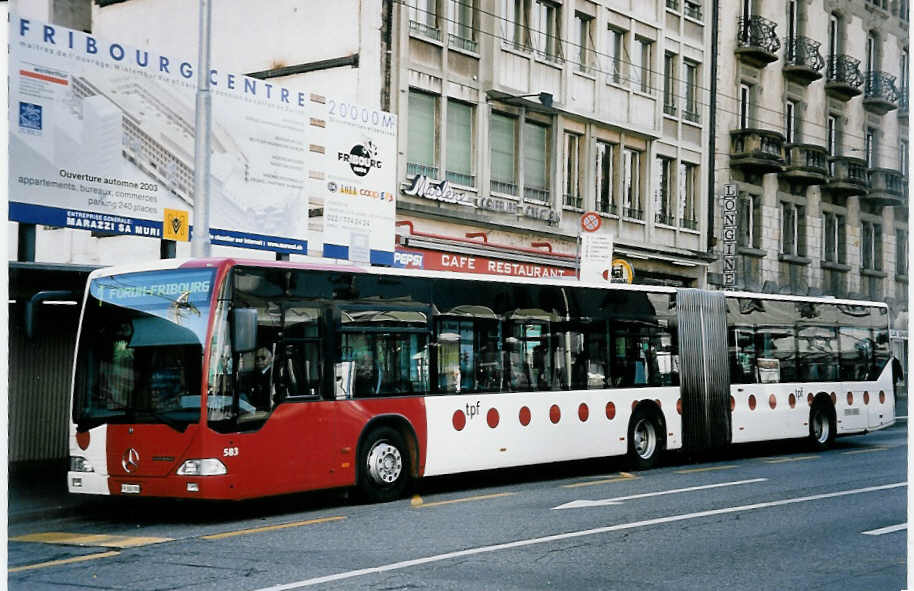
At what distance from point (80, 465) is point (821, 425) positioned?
14.3 m

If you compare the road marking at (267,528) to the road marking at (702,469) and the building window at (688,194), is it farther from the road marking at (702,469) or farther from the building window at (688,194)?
the building window at (688,194)

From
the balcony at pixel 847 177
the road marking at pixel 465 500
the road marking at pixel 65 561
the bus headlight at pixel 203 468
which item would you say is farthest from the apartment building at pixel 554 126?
the road marking at pixel 65 561

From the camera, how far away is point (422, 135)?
2712 centimetres

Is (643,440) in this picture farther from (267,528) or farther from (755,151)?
(755,151)

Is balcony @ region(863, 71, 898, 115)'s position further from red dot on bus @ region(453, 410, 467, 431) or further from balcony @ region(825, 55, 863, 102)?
red dot on bus @ region(453, 410, 467, 431)

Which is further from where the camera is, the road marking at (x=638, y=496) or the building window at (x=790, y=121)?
the building window at (x=790, y=121)

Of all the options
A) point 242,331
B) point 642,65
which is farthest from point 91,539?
point 642,65

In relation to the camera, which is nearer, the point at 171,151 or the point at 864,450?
the point at 171,151

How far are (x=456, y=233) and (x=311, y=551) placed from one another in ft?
56.8

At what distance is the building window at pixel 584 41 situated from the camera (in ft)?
103

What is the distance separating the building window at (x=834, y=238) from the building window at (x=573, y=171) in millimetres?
6896

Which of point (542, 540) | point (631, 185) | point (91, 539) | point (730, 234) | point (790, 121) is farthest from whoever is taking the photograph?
point (790, 121)

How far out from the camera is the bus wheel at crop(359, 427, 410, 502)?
15.1 meters

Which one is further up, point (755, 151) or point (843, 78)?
point (843, 78)
